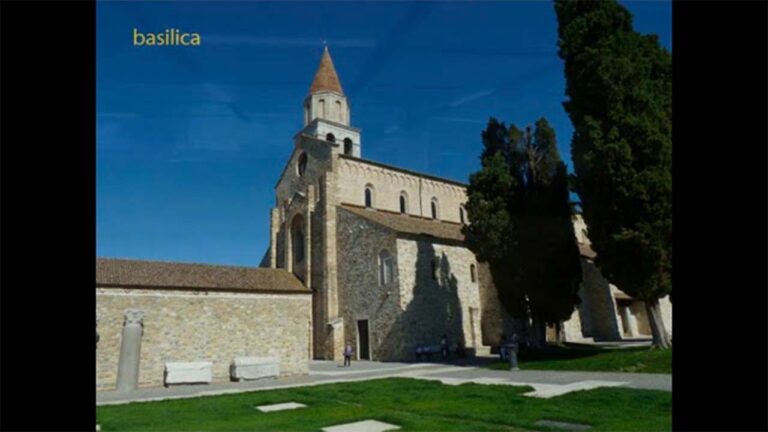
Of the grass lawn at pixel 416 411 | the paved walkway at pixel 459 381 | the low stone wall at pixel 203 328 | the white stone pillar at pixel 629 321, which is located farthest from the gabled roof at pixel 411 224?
the grass lawn at pixel 416 411

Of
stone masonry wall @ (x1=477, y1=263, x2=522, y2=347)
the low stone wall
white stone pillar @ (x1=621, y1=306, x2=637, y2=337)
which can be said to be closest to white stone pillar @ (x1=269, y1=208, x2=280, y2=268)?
stone masonry wall @ (x1=477, y1=263, x2=522, y2=347)

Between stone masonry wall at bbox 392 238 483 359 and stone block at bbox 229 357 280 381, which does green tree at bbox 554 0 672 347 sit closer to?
stone masonry wall at bbox 392 238 483 359

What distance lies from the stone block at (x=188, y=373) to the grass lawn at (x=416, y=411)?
169 inches

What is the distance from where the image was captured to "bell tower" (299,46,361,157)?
3219 cm

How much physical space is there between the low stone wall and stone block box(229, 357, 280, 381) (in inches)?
9.8

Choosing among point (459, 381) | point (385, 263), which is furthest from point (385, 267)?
point (459, 381)

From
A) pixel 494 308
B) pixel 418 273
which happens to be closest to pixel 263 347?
pixel 418 273

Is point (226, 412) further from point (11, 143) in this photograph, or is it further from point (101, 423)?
point (11, 143)

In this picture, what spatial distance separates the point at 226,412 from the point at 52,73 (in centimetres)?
756

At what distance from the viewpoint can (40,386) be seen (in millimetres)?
1476

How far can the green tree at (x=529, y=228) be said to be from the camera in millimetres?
18156

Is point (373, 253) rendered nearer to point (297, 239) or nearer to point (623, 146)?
point (297, 239)

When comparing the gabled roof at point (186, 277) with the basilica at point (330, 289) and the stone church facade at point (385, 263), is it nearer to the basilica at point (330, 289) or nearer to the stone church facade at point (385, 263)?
the basilica at point (330, 289)

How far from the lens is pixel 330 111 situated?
32.5m
